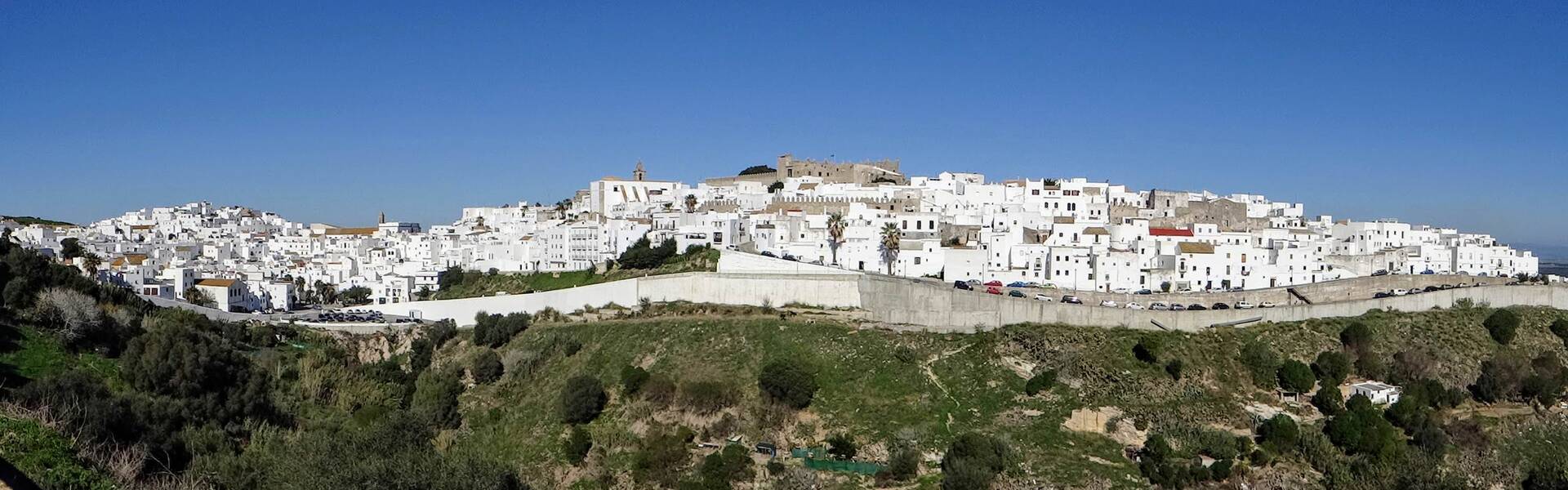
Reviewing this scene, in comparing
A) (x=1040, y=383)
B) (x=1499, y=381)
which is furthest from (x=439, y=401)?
(x=1499, y=381)

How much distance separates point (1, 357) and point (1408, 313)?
37.4m

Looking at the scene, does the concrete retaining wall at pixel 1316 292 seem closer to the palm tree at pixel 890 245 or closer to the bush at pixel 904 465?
the palm tree at pixel 890 245

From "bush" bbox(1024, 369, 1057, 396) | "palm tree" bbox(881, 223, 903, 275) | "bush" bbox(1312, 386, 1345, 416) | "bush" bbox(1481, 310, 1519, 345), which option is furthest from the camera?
"palm tree" bbox(881, 223, 903, 275)

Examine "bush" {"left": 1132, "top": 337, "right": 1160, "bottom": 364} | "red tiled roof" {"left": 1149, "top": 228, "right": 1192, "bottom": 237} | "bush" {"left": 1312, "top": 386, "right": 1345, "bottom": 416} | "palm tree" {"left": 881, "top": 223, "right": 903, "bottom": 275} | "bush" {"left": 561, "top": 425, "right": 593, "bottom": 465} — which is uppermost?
"red tiled roof" {"left": 1149, "top": 228, "right": 1192, "bottom": 237}

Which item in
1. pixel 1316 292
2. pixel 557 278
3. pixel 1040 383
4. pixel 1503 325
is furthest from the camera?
pixel 557 278

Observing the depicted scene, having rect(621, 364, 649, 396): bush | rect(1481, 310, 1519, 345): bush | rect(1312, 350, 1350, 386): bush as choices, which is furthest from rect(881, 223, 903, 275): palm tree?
rect(1481, 310, 1519, 345): bush

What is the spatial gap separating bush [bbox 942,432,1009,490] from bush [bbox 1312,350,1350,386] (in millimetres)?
9833

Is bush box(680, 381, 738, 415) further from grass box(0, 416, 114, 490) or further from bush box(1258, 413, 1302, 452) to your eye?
grass box(0, 416, 114, 490)

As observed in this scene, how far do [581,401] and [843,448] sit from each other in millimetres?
7895

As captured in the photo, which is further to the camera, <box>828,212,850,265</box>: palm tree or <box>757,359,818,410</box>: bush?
<box>828,212,850,265</box>: palm tree

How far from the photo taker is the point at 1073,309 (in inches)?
1297

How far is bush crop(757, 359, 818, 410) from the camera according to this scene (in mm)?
29703

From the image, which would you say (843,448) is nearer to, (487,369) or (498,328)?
(487,369)

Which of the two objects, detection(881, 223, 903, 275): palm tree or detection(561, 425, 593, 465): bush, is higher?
detection(881, 223, 903, 275): palm tree
